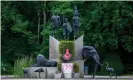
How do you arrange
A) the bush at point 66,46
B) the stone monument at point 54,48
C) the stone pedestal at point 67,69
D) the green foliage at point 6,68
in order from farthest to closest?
the green foliage at point 6,68 < the stone monument at point 54,48 < the bush at point 66,46 < the stone pedestal at point 67,69

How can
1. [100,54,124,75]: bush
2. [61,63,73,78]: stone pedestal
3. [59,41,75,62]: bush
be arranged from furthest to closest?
[100,54,124,75]: bush, [59,41,75,62]: bush, [61,63,73,78]: stone pedestal

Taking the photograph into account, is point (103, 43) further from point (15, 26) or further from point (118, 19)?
point (15, 26)

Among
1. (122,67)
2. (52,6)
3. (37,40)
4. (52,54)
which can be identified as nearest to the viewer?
(52,54)

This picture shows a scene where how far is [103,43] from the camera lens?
2975 centimetres

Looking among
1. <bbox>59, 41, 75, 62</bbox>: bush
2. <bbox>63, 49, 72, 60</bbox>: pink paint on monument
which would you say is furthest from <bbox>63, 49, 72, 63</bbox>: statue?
<bbox>59, 41, 75, 62</bbox>: bush

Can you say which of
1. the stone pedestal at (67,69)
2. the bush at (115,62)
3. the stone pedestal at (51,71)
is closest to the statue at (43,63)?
the stone pedestal at (51,71)

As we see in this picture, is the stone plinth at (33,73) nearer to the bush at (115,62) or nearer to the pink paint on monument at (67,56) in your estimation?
the pink paint on monument at (67,56)

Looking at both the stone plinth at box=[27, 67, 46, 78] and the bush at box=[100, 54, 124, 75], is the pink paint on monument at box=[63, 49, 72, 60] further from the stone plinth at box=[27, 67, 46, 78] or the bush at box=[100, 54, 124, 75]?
the bush at box=[100, 54, 124, 75]

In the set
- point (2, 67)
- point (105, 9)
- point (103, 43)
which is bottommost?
point (2, 67)

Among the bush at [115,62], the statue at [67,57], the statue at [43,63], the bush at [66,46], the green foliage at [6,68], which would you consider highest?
the bush at [66,46]

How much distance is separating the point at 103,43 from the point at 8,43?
367 inches

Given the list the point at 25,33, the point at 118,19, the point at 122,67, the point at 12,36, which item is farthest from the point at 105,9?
the point at 12,36

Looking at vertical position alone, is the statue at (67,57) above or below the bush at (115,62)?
above

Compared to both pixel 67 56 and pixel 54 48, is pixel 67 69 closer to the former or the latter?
pixel 67 56
